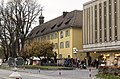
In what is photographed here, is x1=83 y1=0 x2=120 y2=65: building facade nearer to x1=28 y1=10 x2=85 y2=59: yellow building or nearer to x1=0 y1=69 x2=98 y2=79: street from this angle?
x1=28 y1=10 x2=85 y2=59: yellow building

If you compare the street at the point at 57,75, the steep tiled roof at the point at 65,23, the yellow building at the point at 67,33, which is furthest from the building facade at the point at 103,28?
the street at the point at 57,75

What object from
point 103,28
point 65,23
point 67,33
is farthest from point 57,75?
point 65,23

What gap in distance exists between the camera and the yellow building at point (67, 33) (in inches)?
3219

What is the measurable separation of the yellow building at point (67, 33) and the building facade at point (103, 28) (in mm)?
8047

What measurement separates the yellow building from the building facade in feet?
26.4

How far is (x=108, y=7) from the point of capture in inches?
2530

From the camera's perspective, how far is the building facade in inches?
2452

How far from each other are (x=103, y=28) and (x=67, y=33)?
19.4 metres

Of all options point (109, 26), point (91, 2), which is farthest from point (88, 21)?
point (109, 26)

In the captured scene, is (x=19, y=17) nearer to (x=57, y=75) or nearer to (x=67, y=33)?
(x=67, y=33)

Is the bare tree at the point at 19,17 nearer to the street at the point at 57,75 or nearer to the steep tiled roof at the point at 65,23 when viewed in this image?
the steep tiled roof at the point at 65,23

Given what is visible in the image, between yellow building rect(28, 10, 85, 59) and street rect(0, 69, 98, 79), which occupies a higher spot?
yellow building rect(28, 10, 85, 59)

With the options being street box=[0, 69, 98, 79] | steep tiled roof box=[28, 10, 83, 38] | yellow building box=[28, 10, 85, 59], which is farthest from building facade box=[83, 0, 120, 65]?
street box=[0, 69, 98, 79]

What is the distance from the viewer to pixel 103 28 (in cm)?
6600
